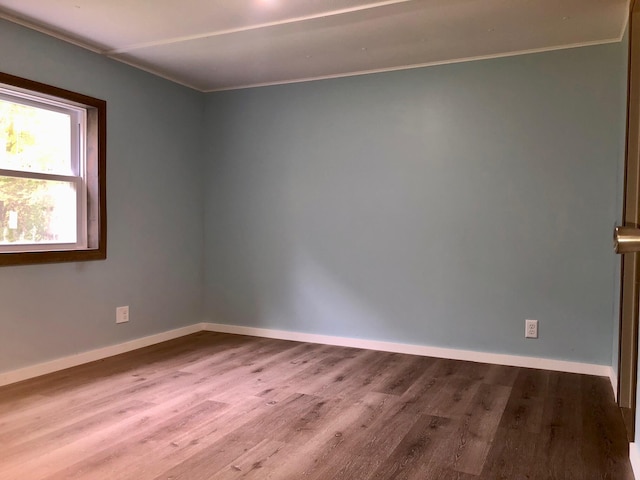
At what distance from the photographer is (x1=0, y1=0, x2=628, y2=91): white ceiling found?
108 inches

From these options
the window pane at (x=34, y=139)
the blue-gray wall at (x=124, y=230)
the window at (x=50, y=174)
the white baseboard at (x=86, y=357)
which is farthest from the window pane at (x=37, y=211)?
the white baseboard at (x=86, y=357)

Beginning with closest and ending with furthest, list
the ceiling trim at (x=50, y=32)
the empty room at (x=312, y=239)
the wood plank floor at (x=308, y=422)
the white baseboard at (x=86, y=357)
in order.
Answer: the wood plank floor at (x=308, y=422), the empty room at (x=312, y=239), the ceiling trim at (x=50, y=32), the white baseboard at (x=86, y=357)

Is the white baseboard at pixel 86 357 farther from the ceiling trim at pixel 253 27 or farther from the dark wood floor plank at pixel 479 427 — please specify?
the dark wood floor plank at pixel 479 427

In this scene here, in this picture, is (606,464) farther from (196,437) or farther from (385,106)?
(385,106)

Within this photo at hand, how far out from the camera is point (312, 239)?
414 cm

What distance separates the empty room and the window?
0.05ft

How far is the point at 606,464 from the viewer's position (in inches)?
80.8

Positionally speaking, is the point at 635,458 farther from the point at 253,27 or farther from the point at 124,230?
the point at 124,230

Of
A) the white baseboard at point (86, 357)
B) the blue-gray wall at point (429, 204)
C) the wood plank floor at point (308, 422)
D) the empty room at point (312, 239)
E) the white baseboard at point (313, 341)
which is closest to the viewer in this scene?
the wood plank floor at point (308, 422)

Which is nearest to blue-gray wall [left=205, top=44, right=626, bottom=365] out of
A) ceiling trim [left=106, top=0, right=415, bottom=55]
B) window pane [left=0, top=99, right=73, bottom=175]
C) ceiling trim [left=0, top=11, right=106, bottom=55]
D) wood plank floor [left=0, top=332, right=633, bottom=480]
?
wood plank floor [left=0, top=332, right=633, bottom=480]

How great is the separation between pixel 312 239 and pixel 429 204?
100cm

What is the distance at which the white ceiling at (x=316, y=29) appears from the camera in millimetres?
2732

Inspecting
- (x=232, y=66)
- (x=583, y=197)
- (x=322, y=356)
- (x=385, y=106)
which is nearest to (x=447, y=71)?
(x=385, y=106)

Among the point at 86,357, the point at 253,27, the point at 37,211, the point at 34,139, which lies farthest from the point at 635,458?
the point at 34,139
